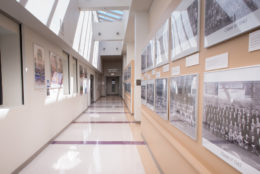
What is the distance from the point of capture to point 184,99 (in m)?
1.44

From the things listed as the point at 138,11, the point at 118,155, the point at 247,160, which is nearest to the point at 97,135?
the point at 118,155

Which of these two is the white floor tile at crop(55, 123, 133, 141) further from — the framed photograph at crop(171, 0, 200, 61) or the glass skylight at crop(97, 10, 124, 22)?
the glass skylight at crop(97, 10, 124, 22)

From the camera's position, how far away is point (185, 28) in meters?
1.39

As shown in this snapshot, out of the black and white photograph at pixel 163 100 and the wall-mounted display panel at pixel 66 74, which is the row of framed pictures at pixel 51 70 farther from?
the black and white photograph at pixel 163 100

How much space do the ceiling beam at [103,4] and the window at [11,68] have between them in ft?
9.82

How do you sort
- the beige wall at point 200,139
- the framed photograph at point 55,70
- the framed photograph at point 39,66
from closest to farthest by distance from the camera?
the beige wall at point 200,139 → the framed photograph at point 39,66 → the framed photograph at point 55,70

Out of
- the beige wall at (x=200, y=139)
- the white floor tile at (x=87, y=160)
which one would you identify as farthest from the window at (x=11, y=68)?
the beige wall at (x=200, y=139)

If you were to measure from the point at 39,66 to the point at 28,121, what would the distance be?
1.29 meters

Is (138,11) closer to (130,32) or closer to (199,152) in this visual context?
(130,32)

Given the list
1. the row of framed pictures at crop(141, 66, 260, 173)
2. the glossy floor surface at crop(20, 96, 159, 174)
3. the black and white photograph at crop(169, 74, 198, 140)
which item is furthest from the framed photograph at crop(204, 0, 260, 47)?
the glossy floor surface at crop(20, 96, 159, 174)

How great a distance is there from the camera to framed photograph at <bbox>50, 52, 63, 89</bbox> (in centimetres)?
361

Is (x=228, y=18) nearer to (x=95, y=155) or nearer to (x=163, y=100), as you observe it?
(x=163, y=100)

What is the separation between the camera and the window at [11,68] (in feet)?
8.00

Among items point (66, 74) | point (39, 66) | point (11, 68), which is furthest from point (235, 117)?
point (66, 74)
